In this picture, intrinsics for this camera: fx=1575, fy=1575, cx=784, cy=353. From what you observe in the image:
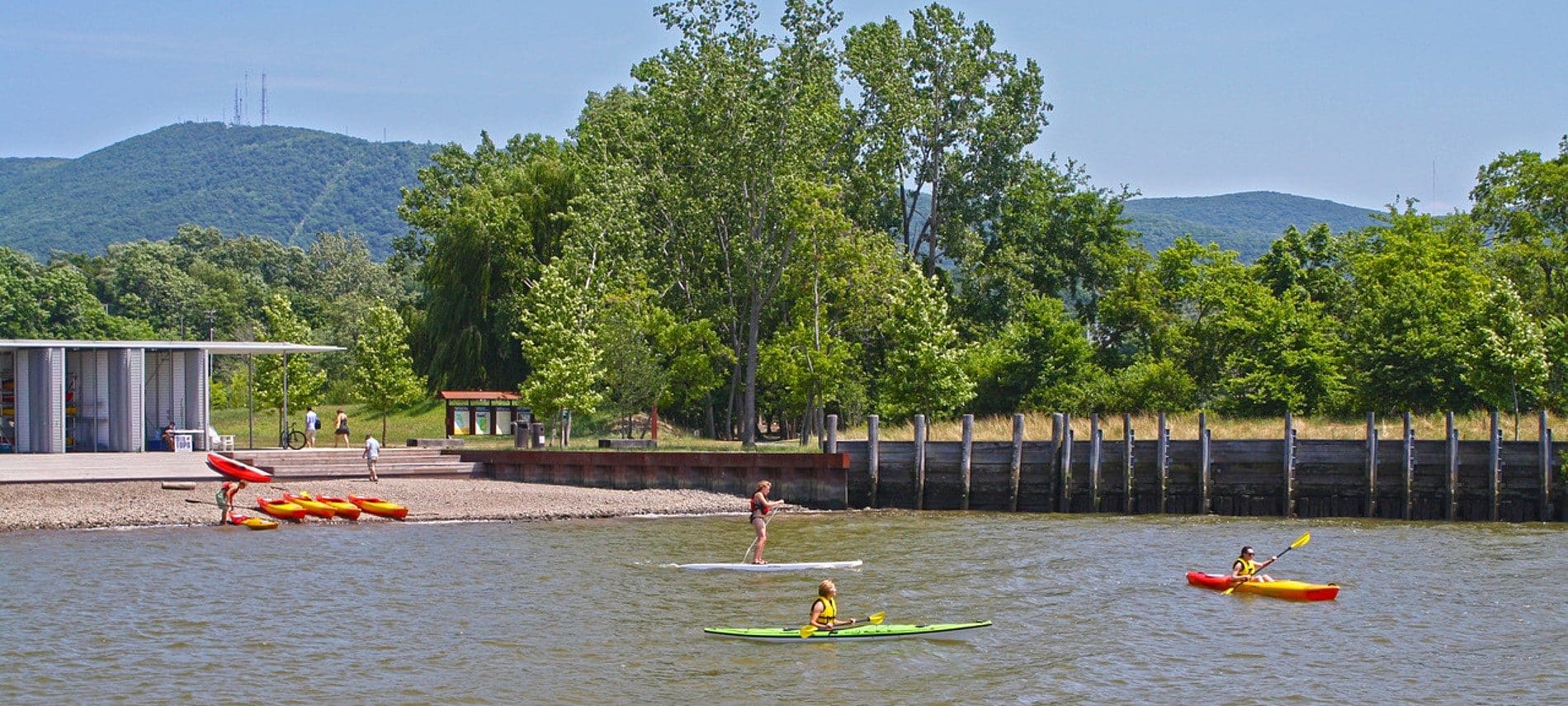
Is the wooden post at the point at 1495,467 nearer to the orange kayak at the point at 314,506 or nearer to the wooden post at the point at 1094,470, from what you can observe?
the wooden post at the point at 1094,470

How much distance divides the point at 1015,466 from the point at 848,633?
1905 centimetres

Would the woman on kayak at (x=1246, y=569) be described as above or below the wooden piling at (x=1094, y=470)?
below

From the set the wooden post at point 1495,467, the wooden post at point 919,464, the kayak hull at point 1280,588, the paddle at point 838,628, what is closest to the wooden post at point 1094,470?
the wooden post at point 919,464

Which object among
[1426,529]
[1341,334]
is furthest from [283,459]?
[1341,334]

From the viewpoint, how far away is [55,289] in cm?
11538

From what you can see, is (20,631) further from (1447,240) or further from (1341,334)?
(1447,240)

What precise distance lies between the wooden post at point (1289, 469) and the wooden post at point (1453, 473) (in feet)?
12.0

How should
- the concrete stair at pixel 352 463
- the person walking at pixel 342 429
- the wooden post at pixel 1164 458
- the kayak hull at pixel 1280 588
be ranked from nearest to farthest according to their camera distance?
1. the kayak hull at pixel 1280 588
2. the wooden post at pixel 1164 458
3. the concrete stair at pixel 352 463
4. the person walking at pixel 342 429

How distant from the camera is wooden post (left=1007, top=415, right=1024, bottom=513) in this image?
41.1 meters

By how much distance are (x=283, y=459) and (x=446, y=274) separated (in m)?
27.4

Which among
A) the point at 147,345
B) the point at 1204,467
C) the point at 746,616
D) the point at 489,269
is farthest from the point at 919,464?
the point at 489,269

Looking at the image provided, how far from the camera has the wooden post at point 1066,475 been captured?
40.8 metres

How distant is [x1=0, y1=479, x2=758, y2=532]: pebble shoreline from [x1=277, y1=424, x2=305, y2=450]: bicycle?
31.8 ft

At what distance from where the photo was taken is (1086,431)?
1893 inches
